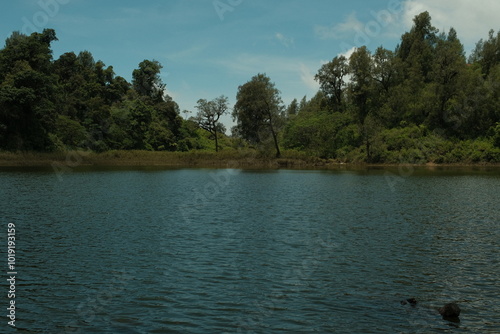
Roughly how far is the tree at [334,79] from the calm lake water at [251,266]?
97.4 metres

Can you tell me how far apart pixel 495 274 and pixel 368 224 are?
12.3 meters

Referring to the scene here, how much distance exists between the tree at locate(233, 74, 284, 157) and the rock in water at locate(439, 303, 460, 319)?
105 meters

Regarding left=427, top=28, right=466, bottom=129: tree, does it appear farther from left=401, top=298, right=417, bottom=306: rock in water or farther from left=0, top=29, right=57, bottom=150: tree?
left=401, top=298, right=417, bottom=306: rock in water

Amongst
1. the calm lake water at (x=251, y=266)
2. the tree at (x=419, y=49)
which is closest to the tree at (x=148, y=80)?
the tree at (x=419, y=49)

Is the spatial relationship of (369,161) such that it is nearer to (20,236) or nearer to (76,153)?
(76,153)

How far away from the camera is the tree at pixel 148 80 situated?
152500 millimetres

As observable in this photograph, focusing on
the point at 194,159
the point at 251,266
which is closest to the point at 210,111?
the point at 194,159

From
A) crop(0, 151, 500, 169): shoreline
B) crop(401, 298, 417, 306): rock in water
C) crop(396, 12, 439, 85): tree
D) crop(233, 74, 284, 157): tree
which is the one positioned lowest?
crop(401, 298, 417, 306): rock in water

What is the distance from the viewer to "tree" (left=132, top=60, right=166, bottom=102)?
15250 centimetres

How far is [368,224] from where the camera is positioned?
101ft

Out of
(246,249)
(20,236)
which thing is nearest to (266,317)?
(246,249)

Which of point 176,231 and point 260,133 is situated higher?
point 260,133

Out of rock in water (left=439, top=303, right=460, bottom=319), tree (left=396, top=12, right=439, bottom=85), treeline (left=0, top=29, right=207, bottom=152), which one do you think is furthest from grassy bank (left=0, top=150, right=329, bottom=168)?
rock in water (left=439, top=303, right=460, bottom=319)

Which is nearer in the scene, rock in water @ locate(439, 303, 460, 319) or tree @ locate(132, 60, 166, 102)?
rock in water @ locate(439, 303, 460, 319)
